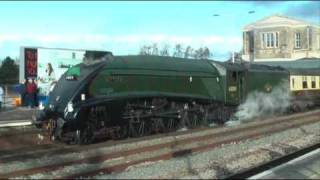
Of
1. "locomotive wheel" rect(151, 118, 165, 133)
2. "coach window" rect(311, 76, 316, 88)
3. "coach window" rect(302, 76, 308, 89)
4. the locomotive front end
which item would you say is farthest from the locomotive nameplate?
"coach window" rect(311, 76, 316, 88)

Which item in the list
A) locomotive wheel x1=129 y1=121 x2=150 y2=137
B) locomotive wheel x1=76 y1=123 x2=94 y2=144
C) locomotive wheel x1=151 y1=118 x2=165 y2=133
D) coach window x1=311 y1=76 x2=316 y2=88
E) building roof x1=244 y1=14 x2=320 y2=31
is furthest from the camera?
building roof x1=244 y1=14 x2=320 y2=31

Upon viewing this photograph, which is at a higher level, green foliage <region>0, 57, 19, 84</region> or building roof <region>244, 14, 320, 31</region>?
building roof <region>244, 14, 320, 31</region>

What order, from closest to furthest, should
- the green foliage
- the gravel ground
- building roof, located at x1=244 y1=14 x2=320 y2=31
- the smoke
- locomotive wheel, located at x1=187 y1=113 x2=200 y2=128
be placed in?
the gravel ground, locomotive wheel, located at x1=187 y1=113 x2=200 y2=128, the smoke, the green foliage, building roof, located at x1=244 y1=14 x2=320 y2=31

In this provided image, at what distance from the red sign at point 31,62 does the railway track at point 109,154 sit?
10545 millimetres

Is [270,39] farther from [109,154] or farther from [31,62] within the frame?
[109,154]

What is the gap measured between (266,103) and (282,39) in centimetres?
6602

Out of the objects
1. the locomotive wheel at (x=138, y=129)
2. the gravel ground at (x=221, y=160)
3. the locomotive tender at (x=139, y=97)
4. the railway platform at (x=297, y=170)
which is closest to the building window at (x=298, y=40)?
the locomotive tender at (x=139, y=97)

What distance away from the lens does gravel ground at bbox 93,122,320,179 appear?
488 inches

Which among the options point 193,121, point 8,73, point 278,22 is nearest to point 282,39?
point 278,22

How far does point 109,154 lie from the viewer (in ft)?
51.1

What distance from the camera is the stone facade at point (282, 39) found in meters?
95.0

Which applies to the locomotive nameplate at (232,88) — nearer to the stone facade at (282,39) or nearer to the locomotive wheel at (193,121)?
the locomotive wheel at (193,121)

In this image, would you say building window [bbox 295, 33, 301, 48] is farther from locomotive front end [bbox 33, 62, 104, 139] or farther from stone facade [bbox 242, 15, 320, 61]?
locomotive front end [bbox 33, 62, 104, 139]

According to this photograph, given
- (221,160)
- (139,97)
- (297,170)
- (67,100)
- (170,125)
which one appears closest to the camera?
(297,170)
